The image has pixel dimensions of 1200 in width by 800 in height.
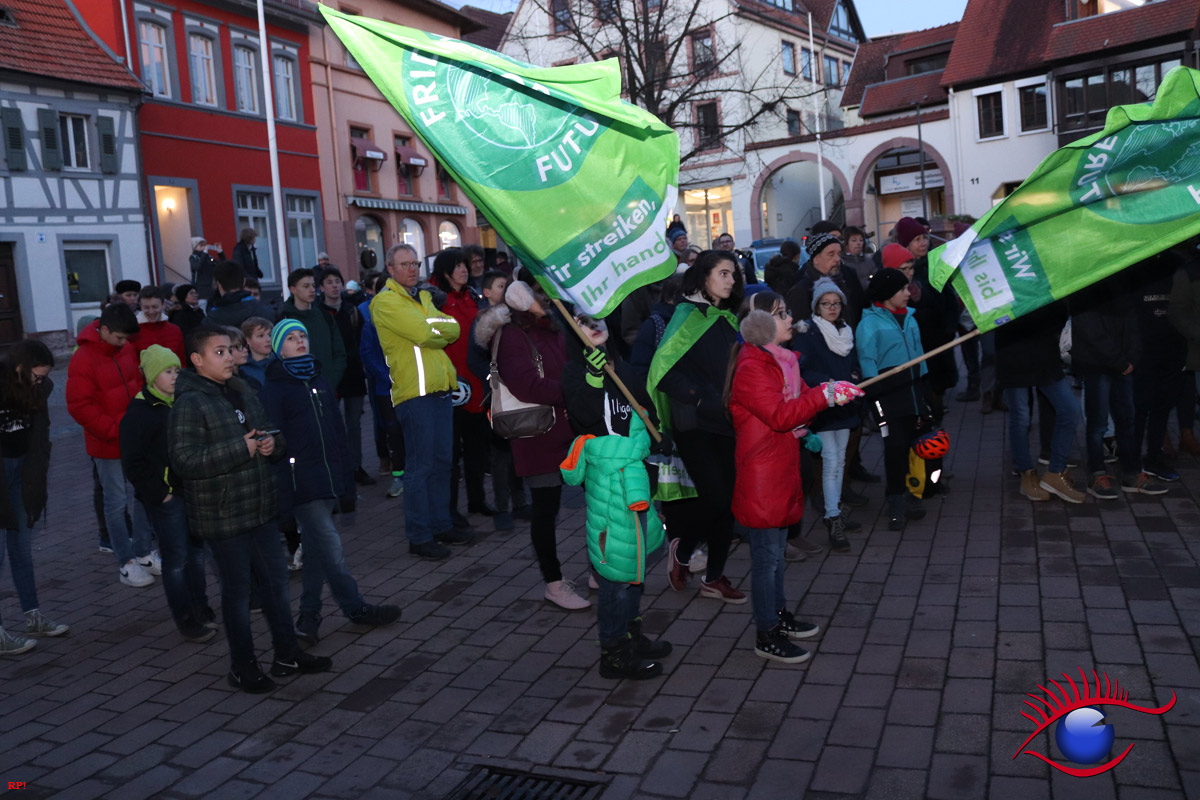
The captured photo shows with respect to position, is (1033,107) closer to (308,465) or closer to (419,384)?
(419,384)

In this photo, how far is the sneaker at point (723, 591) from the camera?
19.9ft

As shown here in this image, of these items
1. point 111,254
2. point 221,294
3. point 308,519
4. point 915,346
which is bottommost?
point 308,519

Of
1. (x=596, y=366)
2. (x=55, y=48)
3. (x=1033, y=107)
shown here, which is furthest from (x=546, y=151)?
(x=1033, y=107)

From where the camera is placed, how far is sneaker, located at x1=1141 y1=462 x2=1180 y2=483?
776cm

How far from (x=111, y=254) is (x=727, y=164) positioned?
1169 inches

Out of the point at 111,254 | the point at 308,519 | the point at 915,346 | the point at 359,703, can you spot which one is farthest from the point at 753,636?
the point at 111,254

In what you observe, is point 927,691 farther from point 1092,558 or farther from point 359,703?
point 359,703

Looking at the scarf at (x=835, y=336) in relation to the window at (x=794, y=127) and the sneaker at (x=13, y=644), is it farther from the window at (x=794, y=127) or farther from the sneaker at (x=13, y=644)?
the window at (x=794, y=127)

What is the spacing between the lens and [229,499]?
5102mm

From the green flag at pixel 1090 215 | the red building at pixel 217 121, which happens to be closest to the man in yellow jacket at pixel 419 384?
the green flag at pixel 1090 215

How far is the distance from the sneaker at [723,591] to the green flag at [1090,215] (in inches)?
77.8

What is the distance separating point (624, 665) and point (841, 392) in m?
1.63

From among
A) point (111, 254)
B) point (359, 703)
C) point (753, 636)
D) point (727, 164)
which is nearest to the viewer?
point (359, 703)

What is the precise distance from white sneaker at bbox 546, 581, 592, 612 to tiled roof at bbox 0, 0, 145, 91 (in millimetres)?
20884
